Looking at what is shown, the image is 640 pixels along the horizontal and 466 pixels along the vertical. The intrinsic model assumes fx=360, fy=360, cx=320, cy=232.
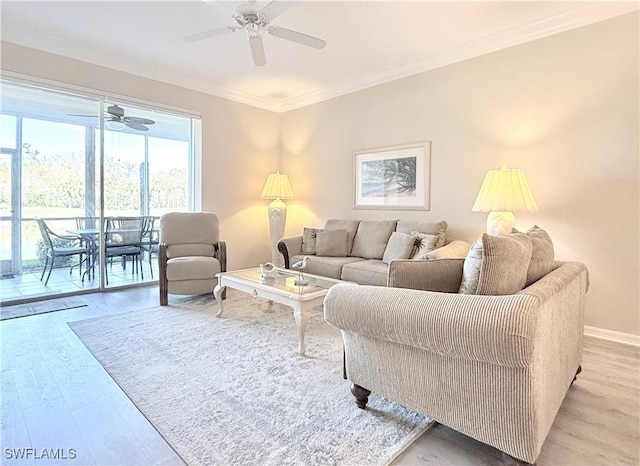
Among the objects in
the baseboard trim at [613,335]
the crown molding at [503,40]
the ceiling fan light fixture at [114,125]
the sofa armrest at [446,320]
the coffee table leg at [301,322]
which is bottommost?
the baseboard trim at [613,335]

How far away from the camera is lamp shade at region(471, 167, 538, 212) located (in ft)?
9.88

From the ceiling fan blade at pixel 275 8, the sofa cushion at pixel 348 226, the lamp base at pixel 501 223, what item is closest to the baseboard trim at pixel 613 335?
the lamp base at pixel 501 223

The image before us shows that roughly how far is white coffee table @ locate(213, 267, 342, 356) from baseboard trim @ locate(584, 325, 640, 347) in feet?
7.40

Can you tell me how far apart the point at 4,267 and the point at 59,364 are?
7.48ft

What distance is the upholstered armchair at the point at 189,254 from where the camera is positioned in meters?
3.83

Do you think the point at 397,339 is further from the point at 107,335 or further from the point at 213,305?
the point at 213,305

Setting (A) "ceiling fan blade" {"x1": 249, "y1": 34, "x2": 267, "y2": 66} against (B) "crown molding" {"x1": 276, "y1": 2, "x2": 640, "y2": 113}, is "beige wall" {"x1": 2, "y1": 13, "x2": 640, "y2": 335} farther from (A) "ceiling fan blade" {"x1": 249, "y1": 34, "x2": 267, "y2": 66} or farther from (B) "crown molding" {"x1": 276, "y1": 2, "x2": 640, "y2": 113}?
(A) "ceiling fan blade" {"x1": 249, "y1": 34, "x2": 267, "y2": 66}

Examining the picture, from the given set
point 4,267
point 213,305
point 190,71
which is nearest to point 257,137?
point 190,71

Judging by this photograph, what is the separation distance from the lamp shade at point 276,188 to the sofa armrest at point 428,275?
146 inches

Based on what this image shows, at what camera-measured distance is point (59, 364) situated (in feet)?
7.79

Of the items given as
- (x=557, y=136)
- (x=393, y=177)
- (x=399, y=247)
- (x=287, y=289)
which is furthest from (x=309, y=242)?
(x=557, y=136)

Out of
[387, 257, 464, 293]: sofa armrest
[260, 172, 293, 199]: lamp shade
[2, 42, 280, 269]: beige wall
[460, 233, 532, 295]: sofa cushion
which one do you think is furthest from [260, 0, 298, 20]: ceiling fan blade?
[260, 172, 293, 199]: lamp shade

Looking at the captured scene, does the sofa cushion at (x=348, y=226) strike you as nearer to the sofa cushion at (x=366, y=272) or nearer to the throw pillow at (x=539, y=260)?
the sofa cushion at (x=366, y=272)

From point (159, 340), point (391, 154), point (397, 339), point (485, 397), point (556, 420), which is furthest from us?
point (391, 154)
